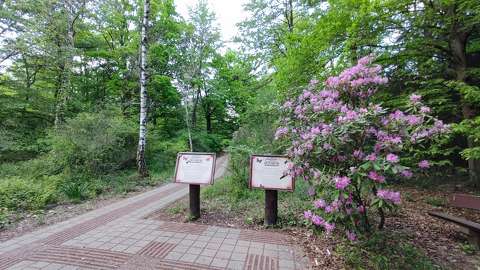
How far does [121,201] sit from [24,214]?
6.04 feet

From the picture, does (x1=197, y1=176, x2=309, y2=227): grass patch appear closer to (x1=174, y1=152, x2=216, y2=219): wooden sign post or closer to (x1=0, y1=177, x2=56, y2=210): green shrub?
(x1=174, y1=152, x2=216, y2=219): wooden sign post

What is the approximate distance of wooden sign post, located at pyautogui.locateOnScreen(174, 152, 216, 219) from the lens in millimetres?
4184

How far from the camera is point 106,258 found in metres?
2.93

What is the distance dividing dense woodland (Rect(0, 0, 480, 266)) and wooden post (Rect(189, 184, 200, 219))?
1766 mm

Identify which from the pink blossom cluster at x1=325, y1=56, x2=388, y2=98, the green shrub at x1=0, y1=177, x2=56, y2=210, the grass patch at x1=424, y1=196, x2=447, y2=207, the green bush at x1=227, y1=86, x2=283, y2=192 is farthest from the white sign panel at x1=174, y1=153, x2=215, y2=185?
the grass patch at x1=424, y1=196, x2=447, y2=207

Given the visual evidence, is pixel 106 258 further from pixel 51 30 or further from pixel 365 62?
pixel 51 30

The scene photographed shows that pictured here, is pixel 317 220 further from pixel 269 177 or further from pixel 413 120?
pixel 413 120

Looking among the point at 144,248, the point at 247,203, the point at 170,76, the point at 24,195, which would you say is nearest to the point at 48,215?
the point at 24,195

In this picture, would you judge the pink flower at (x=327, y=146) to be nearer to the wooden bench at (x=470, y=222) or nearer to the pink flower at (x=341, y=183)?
the pink flower at (x=341, y=183)

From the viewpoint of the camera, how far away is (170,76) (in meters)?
16.5

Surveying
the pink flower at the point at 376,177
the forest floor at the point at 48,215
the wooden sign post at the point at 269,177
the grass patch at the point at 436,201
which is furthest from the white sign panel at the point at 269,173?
the grass patch at the point at 436,201

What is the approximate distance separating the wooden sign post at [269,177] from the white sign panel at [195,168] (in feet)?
2.44

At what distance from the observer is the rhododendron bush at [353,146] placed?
245 cm

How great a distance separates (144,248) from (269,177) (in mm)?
2099
